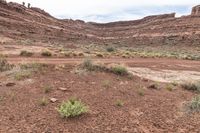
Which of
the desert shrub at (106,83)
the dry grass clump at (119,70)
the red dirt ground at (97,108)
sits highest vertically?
the dry grass clump at (119,70)

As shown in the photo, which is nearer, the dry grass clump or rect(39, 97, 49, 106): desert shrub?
rect(39, 97, 49, 106): desert shrub

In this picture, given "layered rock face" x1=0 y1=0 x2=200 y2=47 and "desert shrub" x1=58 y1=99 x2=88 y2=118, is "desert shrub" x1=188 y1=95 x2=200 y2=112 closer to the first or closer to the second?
"desert shrub" x1=58 y1=99 x2=88 y2=118

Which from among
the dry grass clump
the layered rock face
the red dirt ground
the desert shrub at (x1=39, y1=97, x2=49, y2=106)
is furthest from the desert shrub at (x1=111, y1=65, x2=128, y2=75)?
the layered rock face

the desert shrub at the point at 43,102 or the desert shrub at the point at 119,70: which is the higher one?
the desert shrub at the point at 119,70

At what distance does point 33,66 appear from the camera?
14008 millimetres

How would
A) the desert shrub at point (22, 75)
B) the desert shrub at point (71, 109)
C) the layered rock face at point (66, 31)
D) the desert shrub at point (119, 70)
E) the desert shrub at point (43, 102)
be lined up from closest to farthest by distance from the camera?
the desert shrub at point (71, 109)
the desert shrub at point (43, 102)
the desert shrub at point (22, 75)
the desert shrub at point (119, 70)
the layered rock face at point (66, 31)

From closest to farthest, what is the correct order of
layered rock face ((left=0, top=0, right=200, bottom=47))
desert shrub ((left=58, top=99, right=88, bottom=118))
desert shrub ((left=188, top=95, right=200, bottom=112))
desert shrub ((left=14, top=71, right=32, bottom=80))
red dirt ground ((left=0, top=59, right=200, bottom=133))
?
red dirt ground ((left=0, top=59, right=200, bottom=133)) < desert shrub ((left=58, top=99, right=88, bottom=118)) < desert shrub ((left=188, top=95, right=200, bottom=112)) < desert shrub ((left=14, top=71, right=32, bottom=80)) < layered rock face ((left=0, top=0, right=200, bottom=47))

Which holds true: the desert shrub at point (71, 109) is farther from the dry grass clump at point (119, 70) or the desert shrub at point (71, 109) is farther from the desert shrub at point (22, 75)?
the dry grass clump at point (119, 70)

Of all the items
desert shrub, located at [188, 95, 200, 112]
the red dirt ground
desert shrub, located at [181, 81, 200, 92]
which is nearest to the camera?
the red dirt ground

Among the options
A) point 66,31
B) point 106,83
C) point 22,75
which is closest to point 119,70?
point 106,83

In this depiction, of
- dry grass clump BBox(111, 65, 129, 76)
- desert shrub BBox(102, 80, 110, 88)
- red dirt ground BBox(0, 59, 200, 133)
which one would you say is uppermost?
dry grass clump BBox(111, 65, 129, 76)

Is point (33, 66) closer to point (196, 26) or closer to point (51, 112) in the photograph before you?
point (51, 112)

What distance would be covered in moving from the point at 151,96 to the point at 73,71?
3931 mm

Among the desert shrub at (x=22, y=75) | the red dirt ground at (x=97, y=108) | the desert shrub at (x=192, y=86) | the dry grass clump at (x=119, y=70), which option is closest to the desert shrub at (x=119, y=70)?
the dry grass clump at (x=119, y=70)
